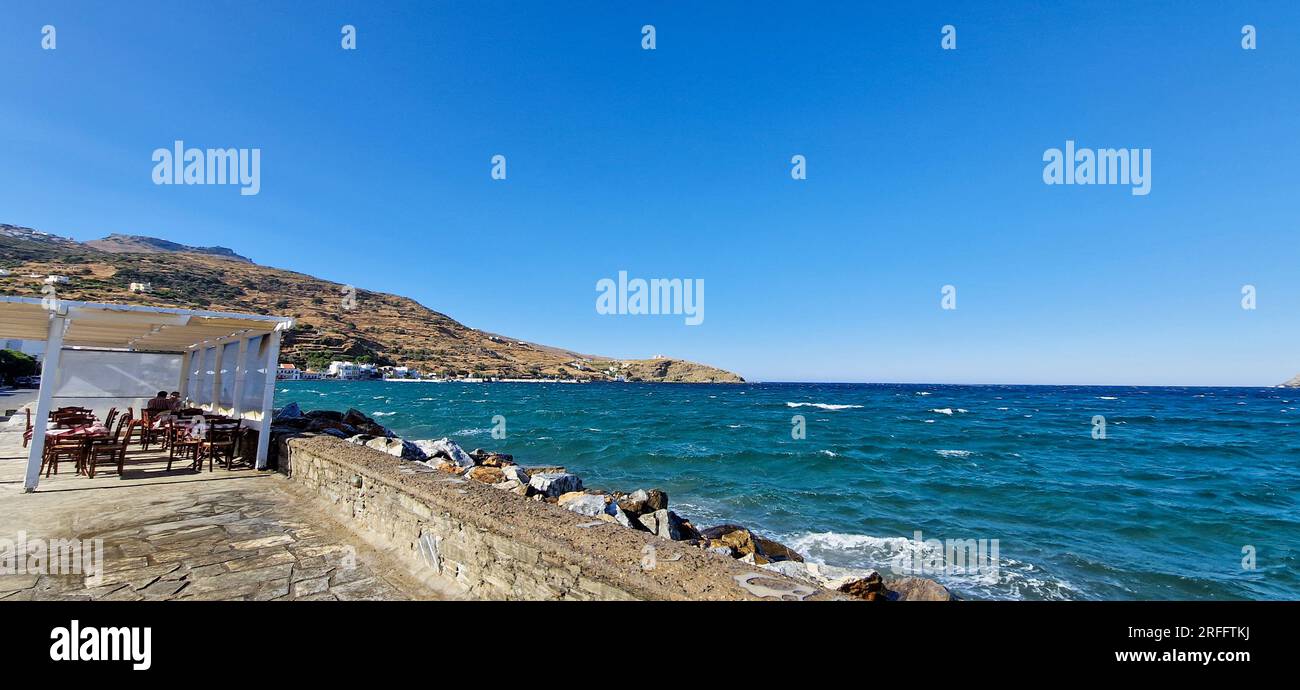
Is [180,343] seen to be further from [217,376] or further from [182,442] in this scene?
[182,442]

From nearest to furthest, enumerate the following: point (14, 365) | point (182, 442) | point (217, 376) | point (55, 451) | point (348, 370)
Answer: point (55, 451) < point (182, 442) < point (217, 376) < point (14, 365) < point (348, 370)

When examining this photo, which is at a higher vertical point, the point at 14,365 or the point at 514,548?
the point at 14,365

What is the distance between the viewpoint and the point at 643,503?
9453 mm

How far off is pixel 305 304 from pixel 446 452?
4259 inches

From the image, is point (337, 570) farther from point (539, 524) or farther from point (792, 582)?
point (792, 582)

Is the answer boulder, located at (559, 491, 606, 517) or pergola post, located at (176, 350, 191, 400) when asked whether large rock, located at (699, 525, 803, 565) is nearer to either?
boulder, located at (559, 491, 606, 517)

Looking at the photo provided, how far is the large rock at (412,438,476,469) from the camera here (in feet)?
39.8

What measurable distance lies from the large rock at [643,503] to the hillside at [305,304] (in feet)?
85.7

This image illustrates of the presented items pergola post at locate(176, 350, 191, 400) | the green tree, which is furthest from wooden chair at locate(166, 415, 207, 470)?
the green tree

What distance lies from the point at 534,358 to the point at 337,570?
151007 millimetres

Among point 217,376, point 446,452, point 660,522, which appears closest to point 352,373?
point 217,376
